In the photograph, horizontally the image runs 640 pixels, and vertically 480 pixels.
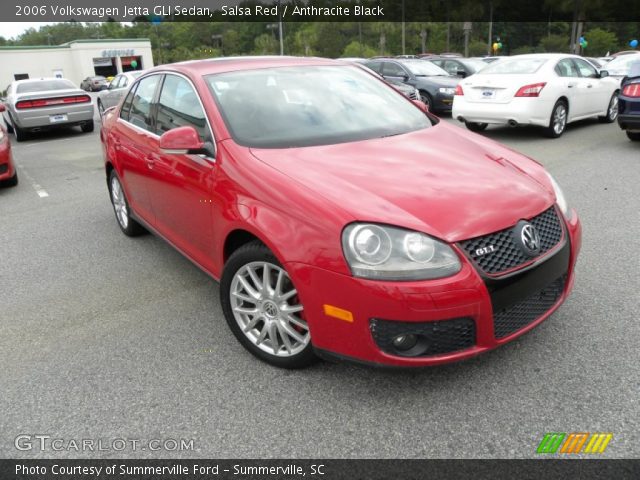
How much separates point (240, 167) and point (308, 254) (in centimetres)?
77

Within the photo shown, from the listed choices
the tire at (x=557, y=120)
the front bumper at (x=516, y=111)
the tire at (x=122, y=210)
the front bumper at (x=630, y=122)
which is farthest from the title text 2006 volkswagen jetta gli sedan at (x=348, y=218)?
the tire at (x=557, y=120)

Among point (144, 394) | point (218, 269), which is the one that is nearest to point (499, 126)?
point (218, 269)

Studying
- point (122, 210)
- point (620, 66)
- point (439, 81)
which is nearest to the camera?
point (122, 210)

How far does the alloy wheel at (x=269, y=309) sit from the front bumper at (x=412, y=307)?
201 millimetres

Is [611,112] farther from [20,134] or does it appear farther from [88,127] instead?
[20,134]

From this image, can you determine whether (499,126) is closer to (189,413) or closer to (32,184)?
(32,184)

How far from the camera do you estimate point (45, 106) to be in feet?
40.3

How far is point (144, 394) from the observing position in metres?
2.80

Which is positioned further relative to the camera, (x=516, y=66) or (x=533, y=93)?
(x=516, y=66)

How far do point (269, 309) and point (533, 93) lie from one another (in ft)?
26.0

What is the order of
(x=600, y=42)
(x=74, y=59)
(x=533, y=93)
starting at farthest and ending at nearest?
1. (x=74, y=59)
2. (x=600, y=42)
3. (x=533, y=93)

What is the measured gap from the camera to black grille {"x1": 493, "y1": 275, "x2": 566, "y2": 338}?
2527mm

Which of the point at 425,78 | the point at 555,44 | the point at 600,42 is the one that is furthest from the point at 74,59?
the point at 425,78

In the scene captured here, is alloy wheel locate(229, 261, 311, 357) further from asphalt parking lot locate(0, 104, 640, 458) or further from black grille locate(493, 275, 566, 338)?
black grille locate(493, 275, 566, 338)
